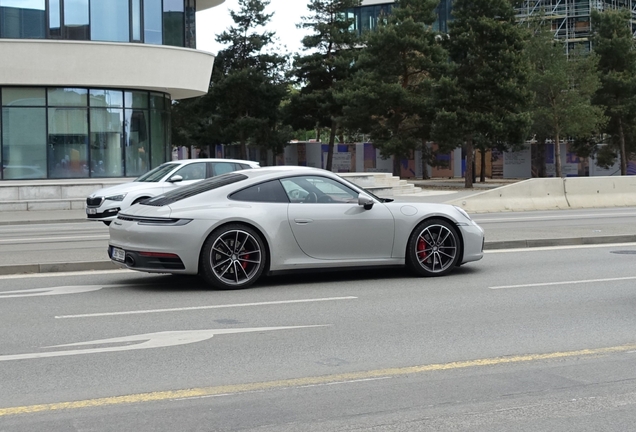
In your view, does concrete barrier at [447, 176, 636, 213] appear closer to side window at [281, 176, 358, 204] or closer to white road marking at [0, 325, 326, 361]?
side window at [281, 176, 358, 204]

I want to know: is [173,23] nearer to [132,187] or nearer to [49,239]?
Answer: [132,187]

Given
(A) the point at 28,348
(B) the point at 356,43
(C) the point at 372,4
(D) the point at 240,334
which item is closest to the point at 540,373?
(D) the point at 240,334

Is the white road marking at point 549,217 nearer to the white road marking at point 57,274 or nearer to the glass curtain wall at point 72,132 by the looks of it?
the white road marking at point 57,274

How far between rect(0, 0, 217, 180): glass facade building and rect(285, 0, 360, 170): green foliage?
25.3 meters

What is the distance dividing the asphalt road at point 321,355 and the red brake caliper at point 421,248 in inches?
11.7

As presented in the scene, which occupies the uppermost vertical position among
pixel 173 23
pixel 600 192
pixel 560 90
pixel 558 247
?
pixel 173 23

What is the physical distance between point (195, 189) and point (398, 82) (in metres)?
39.8

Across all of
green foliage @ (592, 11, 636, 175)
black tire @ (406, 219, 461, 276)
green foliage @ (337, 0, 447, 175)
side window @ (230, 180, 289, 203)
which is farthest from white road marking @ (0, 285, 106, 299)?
green foliage @ (592, 11, 636, 175)

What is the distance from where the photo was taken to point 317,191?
10.5m

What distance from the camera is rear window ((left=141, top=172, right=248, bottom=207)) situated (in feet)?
33.3

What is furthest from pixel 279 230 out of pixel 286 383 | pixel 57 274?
pixel 286 383

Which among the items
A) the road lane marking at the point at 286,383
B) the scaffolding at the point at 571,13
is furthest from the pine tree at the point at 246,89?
the road lane marking at the point at 286,383

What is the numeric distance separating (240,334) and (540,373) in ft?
8.69

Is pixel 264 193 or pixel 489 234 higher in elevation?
pixel 264 193
